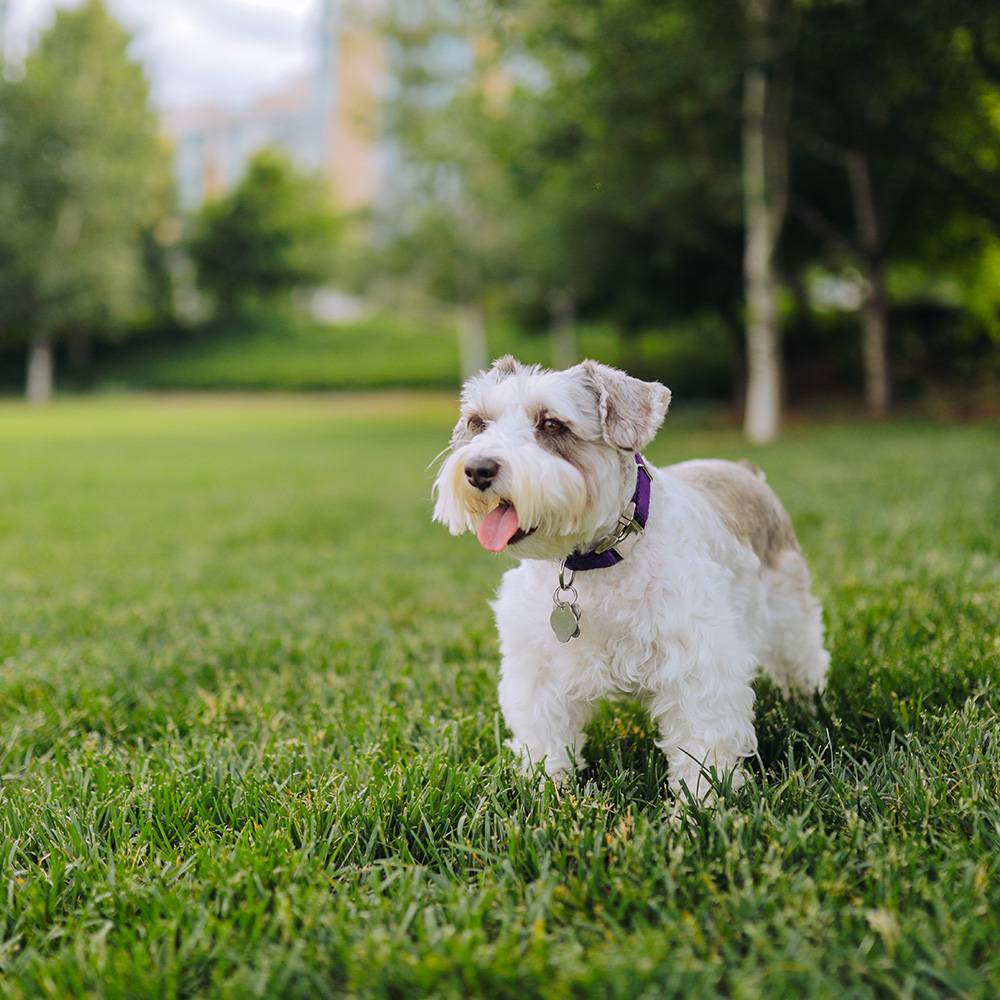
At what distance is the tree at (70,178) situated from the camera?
38.1 m

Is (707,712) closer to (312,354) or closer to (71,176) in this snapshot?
(71,176)

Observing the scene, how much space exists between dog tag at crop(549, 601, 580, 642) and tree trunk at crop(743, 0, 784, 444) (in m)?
15.2

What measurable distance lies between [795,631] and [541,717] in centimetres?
120

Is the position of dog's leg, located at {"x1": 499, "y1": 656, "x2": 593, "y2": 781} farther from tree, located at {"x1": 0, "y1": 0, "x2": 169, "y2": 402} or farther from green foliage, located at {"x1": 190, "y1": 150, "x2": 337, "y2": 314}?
green foliage, located at {"x1": 190, "y1": 150, "x2": 337, "y2": 314}

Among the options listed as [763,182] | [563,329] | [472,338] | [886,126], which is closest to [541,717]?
[763,182]

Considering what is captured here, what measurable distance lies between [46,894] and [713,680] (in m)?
1.89

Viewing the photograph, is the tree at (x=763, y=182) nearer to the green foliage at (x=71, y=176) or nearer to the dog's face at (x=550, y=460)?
the dog's face at (x=550, y=460)

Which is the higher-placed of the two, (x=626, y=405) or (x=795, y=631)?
(x=626, y=405)

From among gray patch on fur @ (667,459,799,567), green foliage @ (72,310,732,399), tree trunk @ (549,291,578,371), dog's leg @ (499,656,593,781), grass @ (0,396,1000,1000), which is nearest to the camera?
grass @ (0,396,1000,1000)

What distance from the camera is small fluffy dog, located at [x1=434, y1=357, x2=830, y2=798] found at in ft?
8.61

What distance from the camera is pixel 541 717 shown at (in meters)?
2.86

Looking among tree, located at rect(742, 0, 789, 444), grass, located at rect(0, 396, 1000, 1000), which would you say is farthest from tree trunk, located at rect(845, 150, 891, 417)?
grass, located at rect(0, 396, 1000, 1000)

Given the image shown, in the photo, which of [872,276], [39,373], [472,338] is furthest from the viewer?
[39,373]

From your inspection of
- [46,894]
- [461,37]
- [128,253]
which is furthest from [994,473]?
[128,253]
